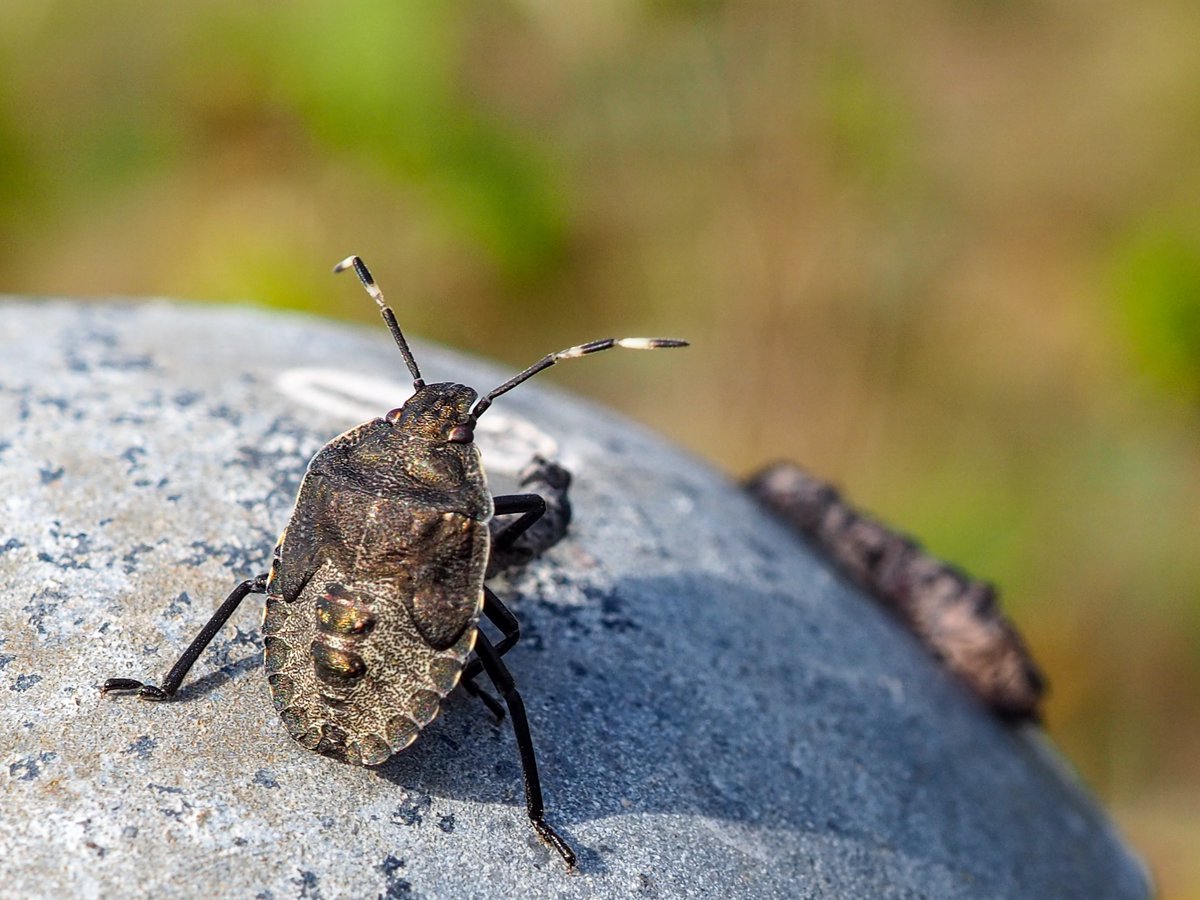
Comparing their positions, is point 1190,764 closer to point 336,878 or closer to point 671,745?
point 671,745

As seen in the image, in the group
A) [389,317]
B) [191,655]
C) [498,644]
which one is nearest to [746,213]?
[389,317]

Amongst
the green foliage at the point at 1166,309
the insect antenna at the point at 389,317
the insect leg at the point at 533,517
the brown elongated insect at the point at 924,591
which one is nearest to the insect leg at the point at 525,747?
the insect leg at the point at 533,517

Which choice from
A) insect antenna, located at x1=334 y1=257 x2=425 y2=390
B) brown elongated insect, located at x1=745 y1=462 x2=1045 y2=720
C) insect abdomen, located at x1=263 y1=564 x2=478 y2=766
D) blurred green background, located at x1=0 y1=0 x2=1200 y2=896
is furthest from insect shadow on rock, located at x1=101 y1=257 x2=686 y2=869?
blurred green background, located at x1=0 y1=0 x2=1200 y2=896

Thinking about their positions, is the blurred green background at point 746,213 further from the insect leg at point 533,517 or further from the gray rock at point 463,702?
the insect leg at point 533,517

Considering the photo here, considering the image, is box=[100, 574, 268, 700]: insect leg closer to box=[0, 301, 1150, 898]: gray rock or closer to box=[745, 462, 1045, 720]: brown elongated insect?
box=[0, 301, 1150, 898]: gray rock

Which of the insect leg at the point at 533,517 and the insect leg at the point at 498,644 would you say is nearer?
the insect leg at the point at 498,644

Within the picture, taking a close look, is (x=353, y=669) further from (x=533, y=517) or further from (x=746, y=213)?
(x=746, y=213)

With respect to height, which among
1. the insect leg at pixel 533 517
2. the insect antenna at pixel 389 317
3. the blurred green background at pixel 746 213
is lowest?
the blurred green background at pixel 746 213

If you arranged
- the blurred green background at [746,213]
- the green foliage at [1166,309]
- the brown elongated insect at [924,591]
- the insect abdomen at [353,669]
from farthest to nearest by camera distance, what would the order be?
the blurred green background at [746,213] → the green foliage at [1166,309] → the brown elongated insect at [924,591] → the insect abdomen at [353,669]
